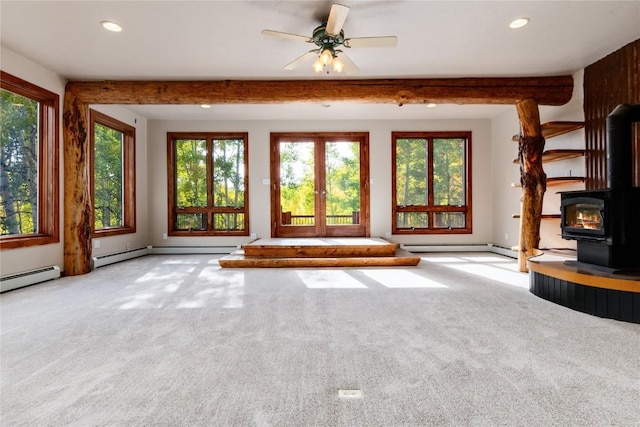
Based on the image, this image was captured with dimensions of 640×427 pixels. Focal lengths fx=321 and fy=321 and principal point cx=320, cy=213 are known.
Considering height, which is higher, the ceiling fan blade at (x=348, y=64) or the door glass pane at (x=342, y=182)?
the ceiling fan blade at (x=348, y=64)

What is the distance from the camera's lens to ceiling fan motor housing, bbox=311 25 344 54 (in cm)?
323

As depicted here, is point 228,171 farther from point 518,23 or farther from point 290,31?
point 518,23

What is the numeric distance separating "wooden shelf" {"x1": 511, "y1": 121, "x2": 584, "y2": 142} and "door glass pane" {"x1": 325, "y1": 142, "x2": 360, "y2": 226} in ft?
10.3

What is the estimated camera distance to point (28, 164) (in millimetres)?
4195

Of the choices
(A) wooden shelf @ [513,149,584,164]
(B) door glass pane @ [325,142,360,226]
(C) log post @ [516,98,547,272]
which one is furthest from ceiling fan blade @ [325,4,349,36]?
(B) door glass pane @ [325,142,360,226]

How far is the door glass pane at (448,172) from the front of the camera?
702 cm

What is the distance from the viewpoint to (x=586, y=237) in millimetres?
3160

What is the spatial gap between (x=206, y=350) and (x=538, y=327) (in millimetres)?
2502

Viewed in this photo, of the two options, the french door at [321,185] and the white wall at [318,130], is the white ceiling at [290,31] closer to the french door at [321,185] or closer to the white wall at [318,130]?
the white wall at [318,130]

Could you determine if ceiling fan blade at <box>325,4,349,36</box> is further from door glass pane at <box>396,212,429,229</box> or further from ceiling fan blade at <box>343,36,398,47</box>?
door glass pane at <box>396,212,429,229</box>

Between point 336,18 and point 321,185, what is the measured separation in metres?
4.30

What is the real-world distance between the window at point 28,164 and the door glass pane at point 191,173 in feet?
8.27

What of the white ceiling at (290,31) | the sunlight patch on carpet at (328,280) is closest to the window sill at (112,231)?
the white ceiling at (290,31)

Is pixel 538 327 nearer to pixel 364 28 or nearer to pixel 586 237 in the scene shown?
pixel 586 237
